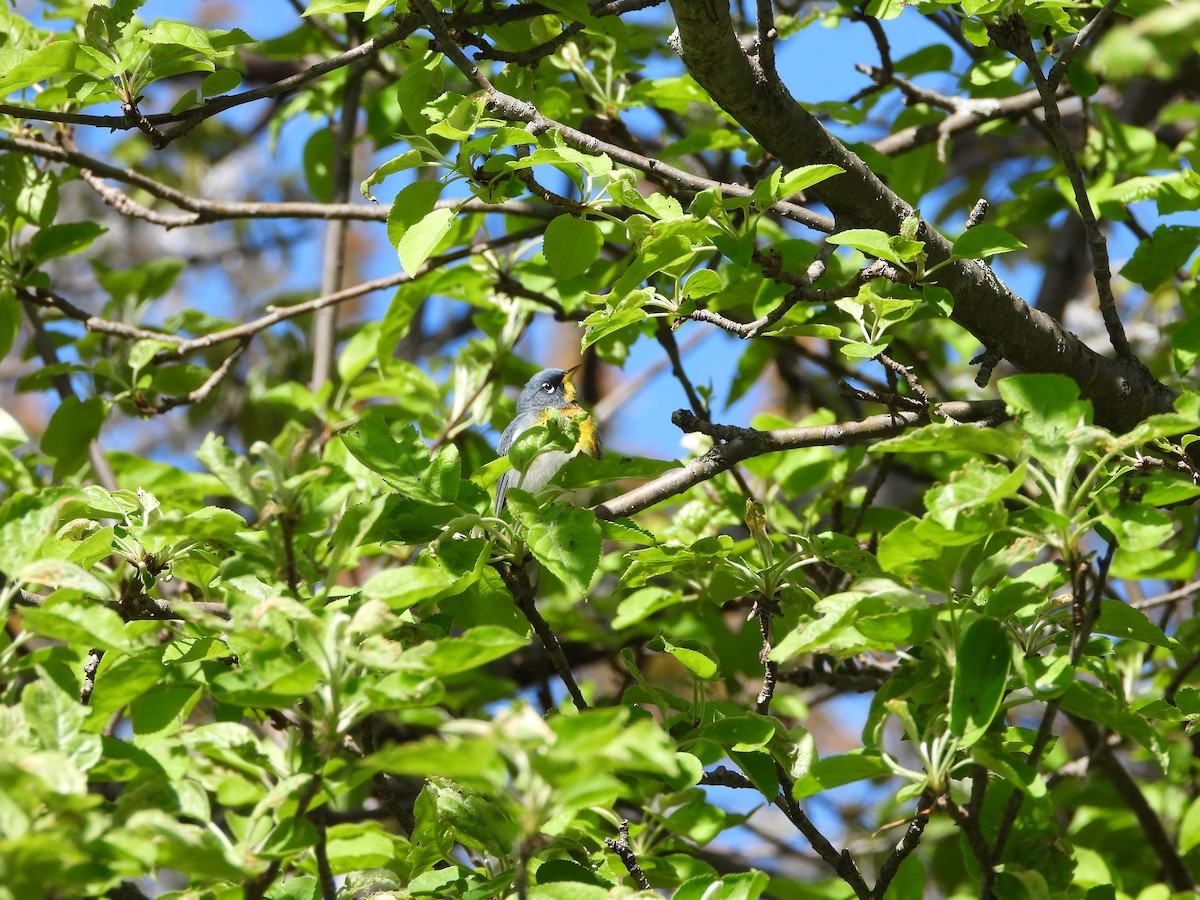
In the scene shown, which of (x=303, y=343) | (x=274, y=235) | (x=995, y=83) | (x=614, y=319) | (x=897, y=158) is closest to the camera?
(x=614, y=319)

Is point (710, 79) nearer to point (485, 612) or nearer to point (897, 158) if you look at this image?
point (485, 612)

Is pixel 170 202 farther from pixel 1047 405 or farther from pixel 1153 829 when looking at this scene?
pixel 1153 829

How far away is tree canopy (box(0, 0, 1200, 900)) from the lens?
5.55 feet

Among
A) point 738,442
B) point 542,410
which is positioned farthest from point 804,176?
point 542,410

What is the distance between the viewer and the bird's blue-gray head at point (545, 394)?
515cm

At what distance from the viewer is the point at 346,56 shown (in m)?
2.65

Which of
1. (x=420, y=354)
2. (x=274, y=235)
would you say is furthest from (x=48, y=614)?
(x=274, y=235)

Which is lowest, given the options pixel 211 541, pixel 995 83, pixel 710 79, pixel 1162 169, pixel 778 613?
pixel 778 613

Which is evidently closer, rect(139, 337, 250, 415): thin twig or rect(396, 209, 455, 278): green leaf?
rect(396, 209, 455, 278): green leaf

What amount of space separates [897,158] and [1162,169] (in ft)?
2.85

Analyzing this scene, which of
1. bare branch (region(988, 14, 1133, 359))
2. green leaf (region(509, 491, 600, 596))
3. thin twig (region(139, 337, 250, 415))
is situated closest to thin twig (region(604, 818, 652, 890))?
green leaf (region(509, 491, 600, 596))

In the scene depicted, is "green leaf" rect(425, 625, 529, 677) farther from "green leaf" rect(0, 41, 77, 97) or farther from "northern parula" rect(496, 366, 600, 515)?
"northern parula" rect(496, 366, 600, 515)

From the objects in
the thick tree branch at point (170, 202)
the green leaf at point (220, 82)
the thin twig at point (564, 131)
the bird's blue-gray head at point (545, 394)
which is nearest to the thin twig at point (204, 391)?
the thick tree branch at point (170, 202)

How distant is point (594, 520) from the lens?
7.05 ft
